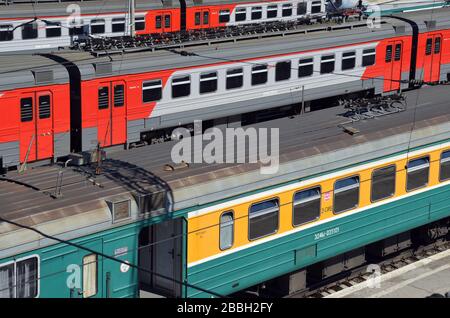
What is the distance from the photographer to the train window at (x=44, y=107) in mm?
25250

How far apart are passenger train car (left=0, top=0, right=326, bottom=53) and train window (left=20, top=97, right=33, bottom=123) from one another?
8374 mm

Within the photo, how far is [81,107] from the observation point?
2609 centimetres

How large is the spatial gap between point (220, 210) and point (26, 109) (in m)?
9.94

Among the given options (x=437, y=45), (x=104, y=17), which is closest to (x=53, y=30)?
(x=104, y=17)

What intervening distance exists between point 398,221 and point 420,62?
54.5 ft

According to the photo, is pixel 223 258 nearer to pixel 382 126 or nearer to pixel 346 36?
pixel 382 126

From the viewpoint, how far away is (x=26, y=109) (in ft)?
81.9

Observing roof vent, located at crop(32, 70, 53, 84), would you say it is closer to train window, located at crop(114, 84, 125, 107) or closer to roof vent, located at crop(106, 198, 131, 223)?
train window, located at crop(114, 84, 125, 107)

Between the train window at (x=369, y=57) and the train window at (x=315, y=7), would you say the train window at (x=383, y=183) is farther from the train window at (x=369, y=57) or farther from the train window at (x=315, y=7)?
the train window at (x=315, y=7)

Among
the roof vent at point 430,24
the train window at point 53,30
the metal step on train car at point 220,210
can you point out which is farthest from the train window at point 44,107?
the roof vent at point 430,24

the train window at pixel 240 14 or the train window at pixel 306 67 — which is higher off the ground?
the train window at pixel 240 14

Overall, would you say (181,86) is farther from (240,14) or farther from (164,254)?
(240,14)

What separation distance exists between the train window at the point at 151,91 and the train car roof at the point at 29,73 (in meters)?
2.78

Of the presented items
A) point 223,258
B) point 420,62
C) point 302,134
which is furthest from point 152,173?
point 420,62
